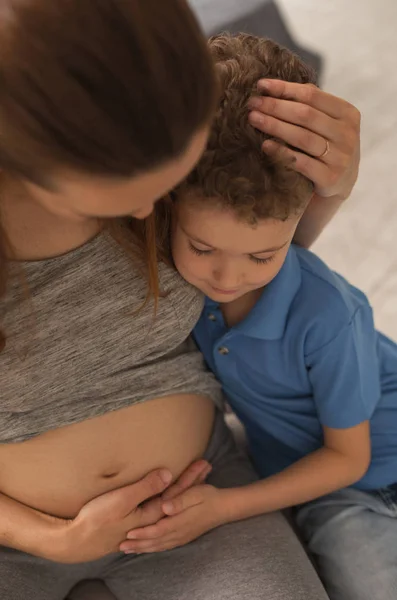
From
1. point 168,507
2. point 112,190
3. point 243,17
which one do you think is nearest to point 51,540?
point 168,507

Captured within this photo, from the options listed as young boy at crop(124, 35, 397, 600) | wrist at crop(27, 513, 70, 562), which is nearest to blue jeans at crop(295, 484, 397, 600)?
young boy at crop(124, 35, 397, 600)

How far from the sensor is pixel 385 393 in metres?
0.96

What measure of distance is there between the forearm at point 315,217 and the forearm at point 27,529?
0.50 meters

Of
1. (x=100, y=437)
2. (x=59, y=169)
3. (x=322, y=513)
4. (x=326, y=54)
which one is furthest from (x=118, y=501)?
(x=326, y=54)

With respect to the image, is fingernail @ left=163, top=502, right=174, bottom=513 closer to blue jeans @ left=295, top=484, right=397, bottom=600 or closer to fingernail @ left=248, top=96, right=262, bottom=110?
blue jeans @ left=295, top=484, right=397, bottom=600

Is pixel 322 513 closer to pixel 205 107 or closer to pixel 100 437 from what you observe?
pixel 100 437

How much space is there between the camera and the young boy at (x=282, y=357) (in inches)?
26.0

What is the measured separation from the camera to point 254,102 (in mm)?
651

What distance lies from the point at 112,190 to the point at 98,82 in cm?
9

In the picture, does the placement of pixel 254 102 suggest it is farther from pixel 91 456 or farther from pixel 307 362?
pixel 91 456

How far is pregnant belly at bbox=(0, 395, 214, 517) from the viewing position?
0.83 metres

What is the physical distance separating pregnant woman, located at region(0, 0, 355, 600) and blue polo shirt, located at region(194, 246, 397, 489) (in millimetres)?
54

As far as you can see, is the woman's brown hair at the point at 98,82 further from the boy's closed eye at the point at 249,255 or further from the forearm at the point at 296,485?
→ the forearm at the point at 296,485

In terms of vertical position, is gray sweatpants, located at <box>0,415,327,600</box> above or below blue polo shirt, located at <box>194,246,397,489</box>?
below
